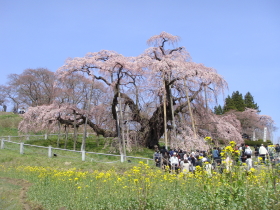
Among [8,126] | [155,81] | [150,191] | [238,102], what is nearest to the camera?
[150,191]

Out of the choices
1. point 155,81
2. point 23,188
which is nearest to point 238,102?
point 155,81

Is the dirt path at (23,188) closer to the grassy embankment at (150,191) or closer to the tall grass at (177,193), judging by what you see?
A: the grassy embankment at (150,191)

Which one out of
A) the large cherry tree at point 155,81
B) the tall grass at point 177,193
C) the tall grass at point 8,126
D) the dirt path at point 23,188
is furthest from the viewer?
the tall grass at point 8,126

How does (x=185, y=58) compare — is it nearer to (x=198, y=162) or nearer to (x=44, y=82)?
(x=198, y=162)

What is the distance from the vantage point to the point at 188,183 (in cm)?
699

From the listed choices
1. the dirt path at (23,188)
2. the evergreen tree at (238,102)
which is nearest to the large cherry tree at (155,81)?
the dirt path at (23,188)

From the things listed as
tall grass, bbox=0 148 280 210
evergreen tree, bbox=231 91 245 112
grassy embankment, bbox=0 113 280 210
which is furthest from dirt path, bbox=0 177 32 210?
evergreen tree, bbox=231 91 245 112

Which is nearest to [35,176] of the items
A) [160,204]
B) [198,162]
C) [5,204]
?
[5,204]

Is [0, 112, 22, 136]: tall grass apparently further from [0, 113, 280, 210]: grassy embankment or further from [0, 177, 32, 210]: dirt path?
[0, 177, 32, 210]: dirt path

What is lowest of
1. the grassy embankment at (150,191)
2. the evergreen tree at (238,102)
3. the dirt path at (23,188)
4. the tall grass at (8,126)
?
the dirt path at (23,188)

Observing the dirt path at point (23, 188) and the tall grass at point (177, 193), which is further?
the dirt path at point (23, 188)

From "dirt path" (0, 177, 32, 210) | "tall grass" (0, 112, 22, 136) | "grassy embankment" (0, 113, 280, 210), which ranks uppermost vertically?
"tall grass" (0, 112, 22, 136)

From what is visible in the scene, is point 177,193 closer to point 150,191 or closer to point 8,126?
point 150,191

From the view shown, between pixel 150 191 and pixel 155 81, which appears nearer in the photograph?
pixel 150 191
